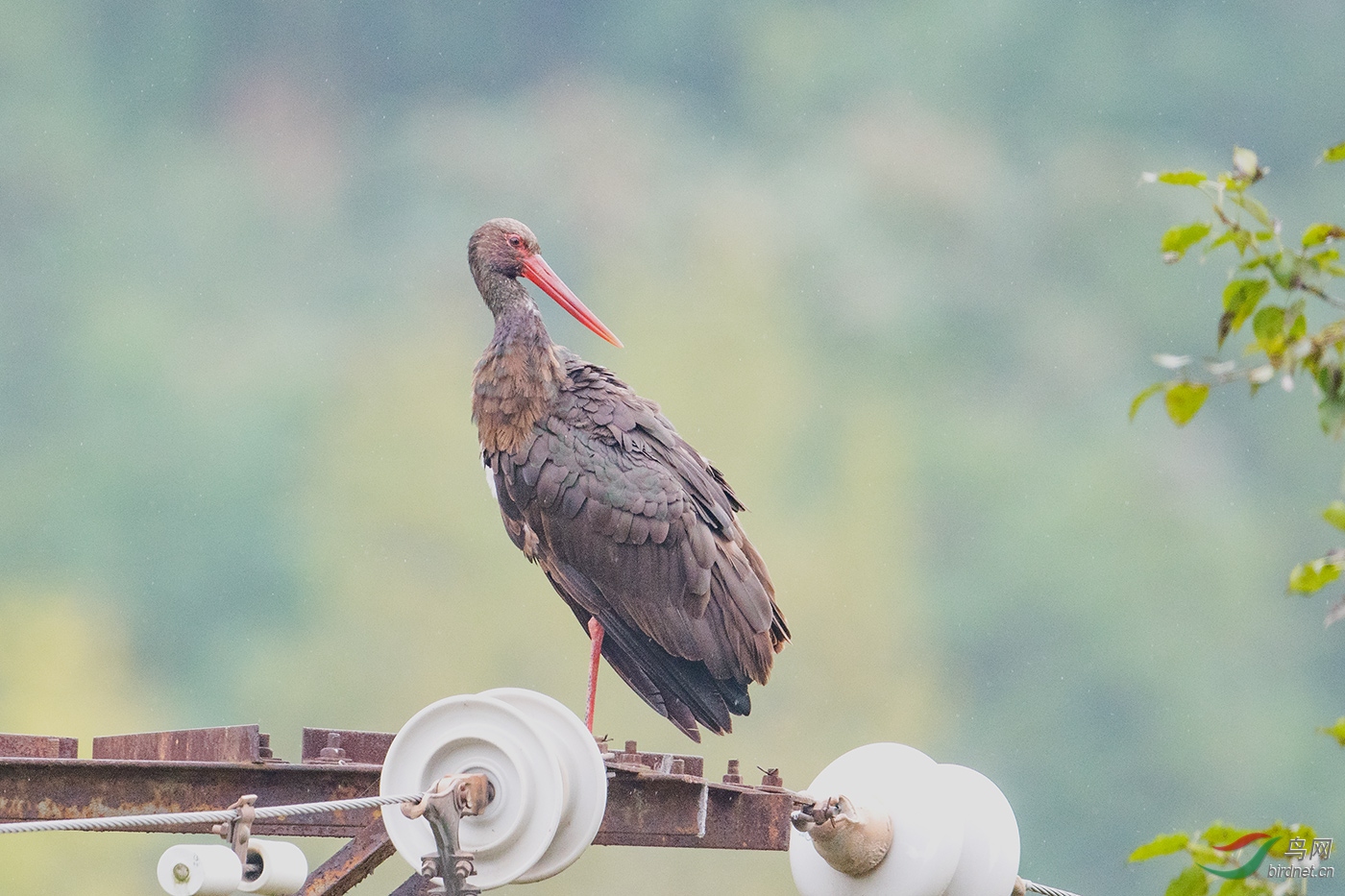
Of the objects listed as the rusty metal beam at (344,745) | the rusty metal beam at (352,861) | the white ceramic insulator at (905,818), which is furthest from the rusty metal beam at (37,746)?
the white ceramic insulator at (905,818)

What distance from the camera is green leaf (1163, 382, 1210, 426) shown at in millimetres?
1492

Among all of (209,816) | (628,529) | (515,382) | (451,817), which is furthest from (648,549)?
(209,816)

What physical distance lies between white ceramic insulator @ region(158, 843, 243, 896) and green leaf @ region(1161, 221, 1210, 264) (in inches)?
66.6

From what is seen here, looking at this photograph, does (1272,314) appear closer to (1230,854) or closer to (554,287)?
(1230,854)

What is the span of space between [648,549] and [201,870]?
2.75 metres

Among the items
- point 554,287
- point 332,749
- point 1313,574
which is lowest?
point 1313,574

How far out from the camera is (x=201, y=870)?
8.39ft

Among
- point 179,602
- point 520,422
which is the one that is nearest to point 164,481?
point 179,602

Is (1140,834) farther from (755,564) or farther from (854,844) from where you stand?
(854,844)

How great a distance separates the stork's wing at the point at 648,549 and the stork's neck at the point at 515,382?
0.05m

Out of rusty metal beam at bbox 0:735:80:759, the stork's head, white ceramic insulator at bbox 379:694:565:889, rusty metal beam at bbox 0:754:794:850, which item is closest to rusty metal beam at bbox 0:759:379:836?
rusty metal beam at bbox 0:754:794:850

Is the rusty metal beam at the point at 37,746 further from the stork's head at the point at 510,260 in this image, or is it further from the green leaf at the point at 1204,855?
the stork's head at the point at 510,260

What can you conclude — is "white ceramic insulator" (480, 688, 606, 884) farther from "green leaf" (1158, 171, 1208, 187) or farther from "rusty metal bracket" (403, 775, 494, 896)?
"green leaf" (1158, 171, 1208, 187)

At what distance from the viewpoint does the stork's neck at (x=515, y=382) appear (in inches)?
212
